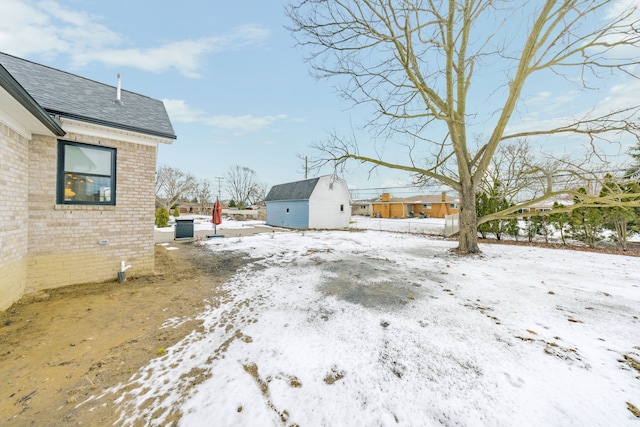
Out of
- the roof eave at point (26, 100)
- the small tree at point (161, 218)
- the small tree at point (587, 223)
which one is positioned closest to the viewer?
the roof eave at point (26, 100)

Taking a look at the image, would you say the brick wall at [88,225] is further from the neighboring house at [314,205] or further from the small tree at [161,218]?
the small tree at [161,218]

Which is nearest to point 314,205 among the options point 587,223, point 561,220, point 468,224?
point 468,224

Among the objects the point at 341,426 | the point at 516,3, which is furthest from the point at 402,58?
the point at 341,426

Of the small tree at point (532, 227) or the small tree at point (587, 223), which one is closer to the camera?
the small tree at point (587, 223)

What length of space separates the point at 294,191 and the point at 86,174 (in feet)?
55.9

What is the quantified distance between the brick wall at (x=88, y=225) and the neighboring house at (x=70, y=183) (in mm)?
13

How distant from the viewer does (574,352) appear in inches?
104

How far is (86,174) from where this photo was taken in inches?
186

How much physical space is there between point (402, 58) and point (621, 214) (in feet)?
37.6

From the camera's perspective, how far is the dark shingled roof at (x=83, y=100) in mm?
4430

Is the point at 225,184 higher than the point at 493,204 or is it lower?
higher

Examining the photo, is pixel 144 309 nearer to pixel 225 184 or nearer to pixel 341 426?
pixel 341 426

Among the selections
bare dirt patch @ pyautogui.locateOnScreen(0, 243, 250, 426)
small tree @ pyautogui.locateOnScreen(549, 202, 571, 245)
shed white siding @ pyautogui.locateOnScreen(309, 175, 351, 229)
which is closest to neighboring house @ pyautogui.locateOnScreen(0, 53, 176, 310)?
bare dirt patch @ pyautogui.locateOnScreen(0, 243, 250, 426)

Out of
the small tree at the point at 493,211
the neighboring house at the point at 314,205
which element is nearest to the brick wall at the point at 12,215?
the neighboring house at the point at 314,205
